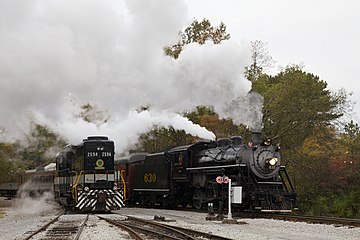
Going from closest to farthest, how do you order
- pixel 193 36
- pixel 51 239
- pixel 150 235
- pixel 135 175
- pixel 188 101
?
1. pixel 51 239
2. pixel 150 235
3. pixel 188 101
4. pixel 135 175
5. pixel 193 36

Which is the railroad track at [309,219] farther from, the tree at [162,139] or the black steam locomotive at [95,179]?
the tree at [162,139]

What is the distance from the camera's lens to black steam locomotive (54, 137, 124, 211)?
23.1 meters

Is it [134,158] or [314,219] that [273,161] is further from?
[134,158]

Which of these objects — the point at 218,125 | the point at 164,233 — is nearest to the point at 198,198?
the point at 164,233

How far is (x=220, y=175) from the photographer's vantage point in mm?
22500

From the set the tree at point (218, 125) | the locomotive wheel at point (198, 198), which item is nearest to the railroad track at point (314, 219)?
the locomotive wheel at point (198, 198)

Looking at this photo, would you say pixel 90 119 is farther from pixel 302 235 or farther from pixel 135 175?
pixel 302 235

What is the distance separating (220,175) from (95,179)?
217 inches

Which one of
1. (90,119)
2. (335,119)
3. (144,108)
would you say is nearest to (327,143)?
(335,119)

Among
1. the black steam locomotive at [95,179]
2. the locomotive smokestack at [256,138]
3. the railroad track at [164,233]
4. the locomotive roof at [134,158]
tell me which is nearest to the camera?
the railroad track at [164,233]

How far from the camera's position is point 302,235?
565 inches

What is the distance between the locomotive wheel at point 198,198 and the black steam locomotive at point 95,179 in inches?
137

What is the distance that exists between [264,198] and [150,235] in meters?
7.57

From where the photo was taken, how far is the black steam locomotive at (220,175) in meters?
20.8
